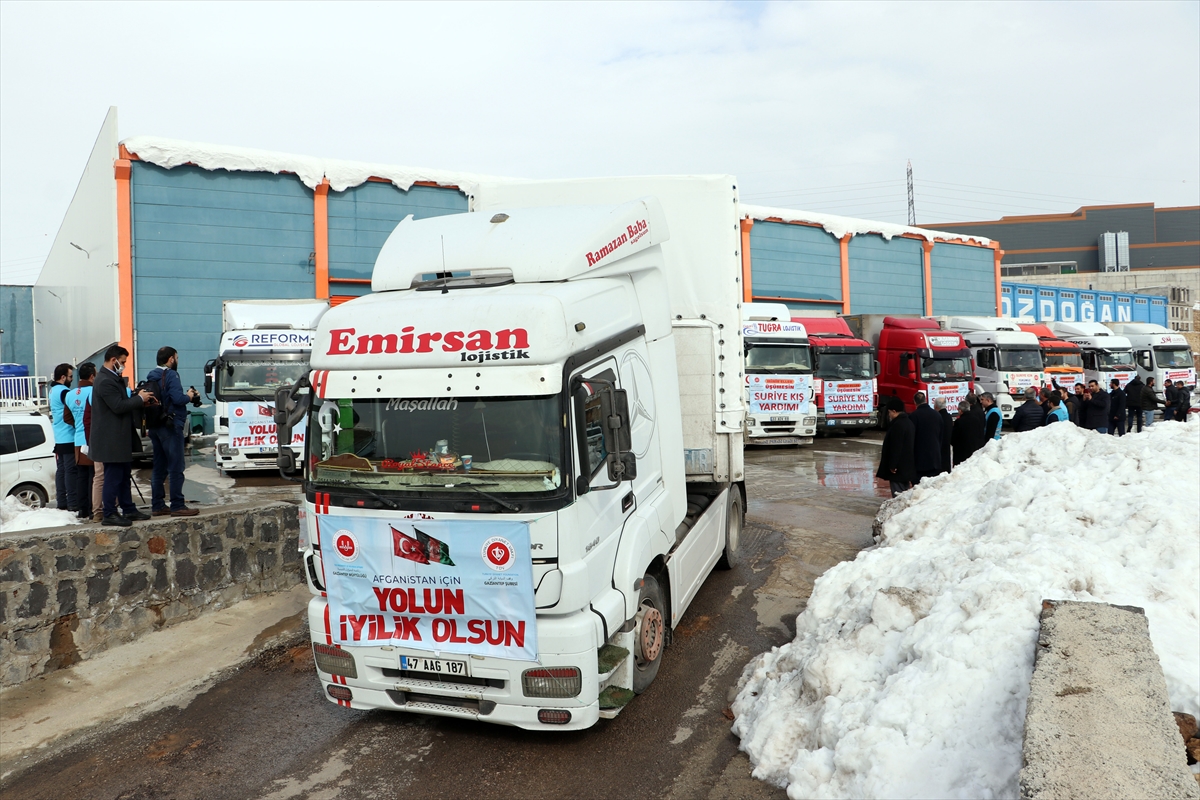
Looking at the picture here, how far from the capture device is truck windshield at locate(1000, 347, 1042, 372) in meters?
25.7

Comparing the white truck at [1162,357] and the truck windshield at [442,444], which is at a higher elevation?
the white truck at [1162,357]

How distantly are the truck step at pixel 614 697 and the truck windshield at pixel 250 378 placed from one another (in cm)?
1165

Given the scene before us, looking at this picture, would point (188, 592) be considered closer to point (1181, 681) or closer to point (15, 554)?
point (15, 554)

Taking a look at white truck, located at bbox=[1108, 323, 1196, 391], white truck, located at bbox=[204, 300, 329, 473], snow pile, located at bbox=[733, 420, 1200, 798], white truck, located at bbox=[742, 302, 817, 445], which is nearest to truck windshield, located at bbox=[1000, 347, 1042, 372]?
white truck, located at bbox=[1108, 323, 1196, 391]

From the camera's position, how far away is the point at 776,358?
801 inches

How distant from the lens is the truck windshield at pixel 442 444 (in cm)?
498

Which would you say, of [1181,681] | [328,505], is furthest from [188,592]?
[1181,681]

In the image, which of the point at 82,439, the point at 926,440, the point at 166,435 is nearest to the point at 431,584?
the point at 166,435

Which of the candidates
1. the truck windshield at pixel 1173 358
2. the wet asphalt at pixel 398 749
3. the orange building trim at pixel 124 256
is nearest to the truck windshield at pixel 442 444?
the wet asphalt at pixel 398 749

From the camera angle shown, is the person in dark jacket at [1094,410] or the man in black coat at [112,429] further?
the person in dark jacket at [1094,410]

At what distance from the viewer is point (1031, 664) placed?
432cm

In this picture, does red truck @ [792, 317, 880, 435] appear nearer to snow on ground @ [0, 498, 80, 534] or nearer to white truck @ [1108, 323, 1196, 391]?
white truck @ [1108, 323, 1196, 391]

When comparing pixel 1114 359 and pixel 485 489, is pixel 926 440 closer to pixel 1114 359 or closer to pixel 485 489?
pixel 485 489

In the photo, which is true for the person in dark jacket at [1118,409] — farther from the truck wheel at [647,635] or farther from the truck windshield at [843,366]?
the truck wheel at [647,635]
